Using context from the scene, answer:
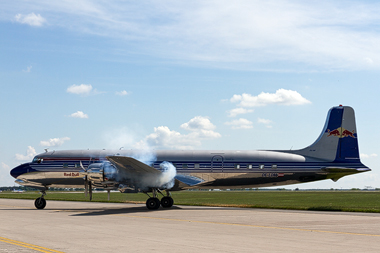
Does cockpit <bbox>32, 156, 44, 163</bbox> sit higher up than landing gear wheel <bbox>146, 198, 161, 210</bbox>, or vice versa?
cockpit <bbox>32, 156, 44, 163</bbox>

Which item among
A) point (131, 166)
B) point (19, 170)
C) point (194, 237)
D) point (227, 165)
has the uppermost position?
point (227, 165)

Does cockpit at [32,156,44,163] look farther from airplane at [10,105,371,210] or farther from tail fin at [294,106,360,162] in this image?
tail fin at [294,106,360,162]

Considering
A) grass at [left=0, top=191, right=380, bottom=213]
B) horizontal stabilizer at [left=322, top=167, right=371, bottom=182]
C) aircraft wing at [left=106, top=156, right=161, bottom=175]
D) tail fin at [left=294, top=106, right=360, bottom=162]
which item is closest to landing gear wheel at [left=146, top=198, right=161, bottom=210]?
aircraft wing at [left=106, top=156, right=161, bottom=175]

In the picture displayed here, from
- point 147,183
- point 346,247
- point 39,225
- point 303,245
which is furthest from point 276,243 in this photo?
point 147,183

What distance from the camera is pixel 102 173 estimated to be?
28.4 metres

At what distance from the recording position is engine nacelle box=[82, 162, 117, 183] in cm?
2841

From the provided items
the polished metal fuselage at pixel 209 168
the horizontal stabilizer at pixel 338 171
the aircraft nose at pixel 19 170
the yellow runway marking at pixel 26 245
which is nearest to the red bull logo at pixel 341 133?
the polished metal fuselage at pixel 209 168

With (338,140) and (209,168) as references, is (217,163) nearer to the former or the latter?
(209,168)

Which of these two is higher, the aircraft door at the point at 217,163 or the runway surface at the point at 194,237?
the aircraft door at the point at 217,163

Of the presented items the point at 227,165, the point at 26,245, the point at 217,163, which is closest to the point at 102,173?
the point at 217,163

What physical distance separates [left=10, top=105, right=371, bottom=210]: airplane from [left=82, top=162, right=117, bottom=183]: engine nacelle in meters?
1.39

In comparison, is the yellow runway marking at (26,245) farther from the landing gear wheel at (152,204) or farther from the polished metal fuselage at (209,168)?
the polished metal fuselage at (209,168)

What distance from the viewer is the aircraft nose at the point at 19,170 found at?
32.0m

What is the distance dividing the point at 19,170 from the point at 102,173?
26.5 feet
